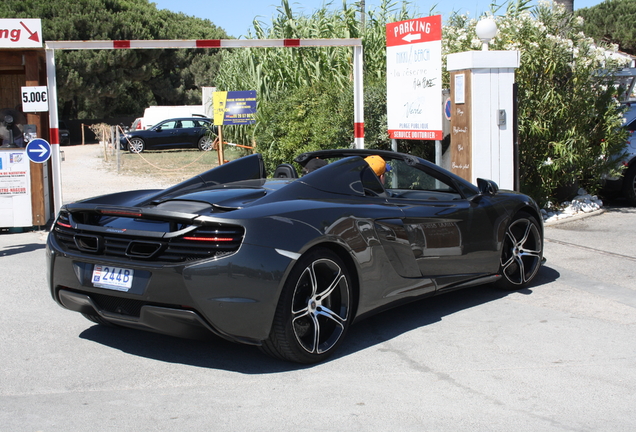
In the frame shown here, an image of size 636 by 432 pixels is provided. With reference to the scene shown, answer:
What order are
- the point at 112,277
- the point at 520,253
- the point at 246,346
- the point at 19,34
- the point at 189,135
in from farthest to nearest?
the point at 189,135
the point at 19,34
the point at 520,253
the point at 246,346
the point at 112,277

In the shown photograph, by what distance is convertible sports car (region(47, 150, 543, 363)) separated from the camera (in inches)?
159

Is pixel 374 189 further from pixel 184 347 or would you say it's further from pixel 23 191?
pixel 23 191

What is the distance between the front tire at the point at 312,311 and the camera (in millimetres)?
4195

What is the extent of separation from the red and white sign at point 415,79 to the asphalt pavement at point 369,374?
13.6 ft

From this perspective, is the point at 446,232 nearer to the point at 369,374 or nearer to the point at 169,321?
the point at 369,374

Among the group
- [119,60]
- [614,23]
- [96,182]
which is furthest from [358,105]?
[119,60]

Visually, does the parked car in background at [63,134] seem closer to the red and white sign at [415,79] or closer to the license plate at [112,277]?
the red and white sign at [415,79]

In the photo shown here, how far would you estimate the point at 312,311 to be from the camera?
4.40 m

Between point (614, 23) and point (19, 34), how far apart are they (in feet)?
127

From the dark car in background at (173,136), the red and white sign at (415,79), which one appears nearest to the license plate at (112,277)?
the red and white sign at (415,79)

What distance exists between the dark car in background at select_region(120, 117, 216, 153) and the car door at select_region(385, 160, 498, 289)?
86.9 ft

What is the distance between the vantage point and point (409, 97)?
33.3 ft

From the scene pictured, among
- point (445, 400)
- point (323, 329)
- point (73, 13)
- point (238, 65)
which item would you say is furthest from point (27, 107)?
point (73, 13)

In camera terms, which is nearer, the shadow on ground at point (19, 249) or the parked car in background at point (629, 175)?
the shadow on ground at point (19, 249)
